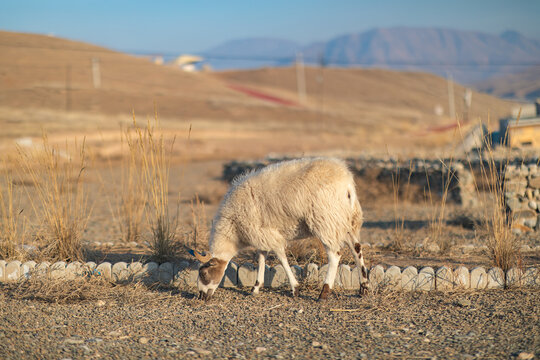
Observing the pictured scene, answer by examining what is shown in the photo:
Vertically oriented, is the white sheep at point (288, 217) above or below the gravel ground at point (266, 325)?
above

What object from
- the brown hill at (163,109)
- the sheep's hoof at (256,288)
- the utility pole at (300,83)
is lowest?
the sheep's hoof at (256,288)

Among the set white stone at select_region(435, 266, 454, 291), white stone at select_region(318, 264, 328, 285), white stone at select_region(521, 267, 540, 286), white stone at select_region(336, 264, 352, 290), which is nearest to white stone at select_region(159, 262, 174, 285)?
white stone at select_region(318, 264, 328, 285)

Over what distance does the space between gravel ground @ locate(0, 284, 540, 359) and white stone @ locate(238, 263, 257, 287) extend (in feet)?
0.78

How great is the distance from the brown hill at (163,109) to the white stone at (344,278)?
18.4m

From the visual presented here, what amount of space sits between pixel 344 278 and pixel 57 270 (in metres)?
3.62

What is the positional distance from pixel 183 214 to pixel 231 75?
94.6m

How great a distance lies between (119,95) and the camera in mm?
52844

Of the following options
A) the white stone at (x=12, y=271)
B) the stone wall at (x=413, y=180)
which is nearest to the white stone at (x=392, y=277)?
the white stone at (x=12, y=271)

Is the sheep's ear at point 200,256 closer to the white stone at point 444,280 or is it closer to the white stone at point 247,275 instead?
the white stone at point 247,275

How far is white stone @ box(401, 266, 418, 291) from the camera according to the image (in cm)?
622

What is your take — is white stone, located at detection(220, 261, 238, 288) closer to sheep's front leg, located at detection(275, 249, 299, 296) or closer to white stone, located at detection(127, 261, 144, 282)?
sheep's front leg, located at detection(275, 249, 299, 296)

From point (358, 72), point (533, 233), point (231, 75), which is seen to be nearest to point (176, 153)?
point (533, 233)

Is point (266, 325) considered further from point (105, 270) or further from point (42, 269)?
point (42, 269)

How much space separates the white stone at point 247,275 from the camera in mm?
6691
